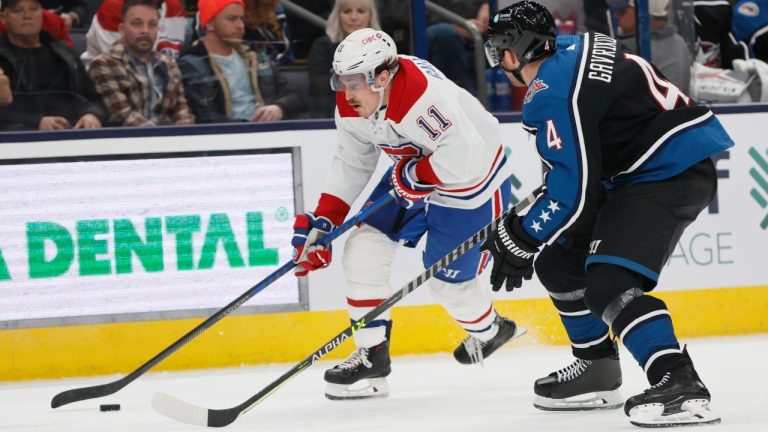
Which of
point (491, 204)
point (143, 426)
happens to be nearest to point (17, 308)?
point (143, 426)

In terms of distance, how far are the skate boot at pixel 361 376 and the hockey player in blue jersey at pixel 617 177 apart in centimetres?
94

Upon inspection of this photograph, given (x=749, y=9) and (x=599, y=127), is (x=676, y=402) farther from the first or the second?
(x=749, y=9)

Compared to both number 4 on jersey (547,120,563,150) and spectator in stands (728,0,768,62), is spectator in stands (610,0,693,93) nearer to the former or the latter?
spectator in stands (728,0,768,62)

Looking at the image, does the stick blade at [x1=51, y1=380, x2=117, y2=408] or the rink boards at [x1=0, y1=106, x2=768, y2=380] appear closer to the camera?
the stick blade at [x1=51, y1=380, x2=117, y2=408]

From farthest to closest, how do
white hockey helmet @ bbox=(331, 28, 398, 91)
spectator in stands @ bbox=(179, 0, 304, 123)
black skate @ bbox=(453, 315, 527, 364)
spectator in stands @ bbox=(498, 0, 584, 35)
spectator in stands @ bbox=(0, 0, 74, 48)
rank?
1. spectator in stands @ bbox=(498, 0, 584, 35)
2. spectator in stands @ bbox=(179, 0, 304, 123)
3. spectator in stands @ bbox=(0, 0, 74, 48)
4. black skate @ bbox=(453, 315, 527, 364)
5. white hockey helmet @ bbox=(331, 28, 398, 91)

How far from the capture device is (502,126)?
4.69 metres

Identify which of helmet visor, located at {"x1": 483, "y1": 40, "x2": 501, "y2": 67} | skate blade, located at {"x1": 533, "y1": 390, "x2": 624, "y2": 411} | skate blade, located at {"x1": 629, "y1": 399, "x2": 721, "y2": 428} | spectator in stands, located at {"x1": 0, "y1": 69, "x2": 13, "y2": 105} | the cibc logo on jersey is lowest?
skate blade, located at {"x1": 533, "y1": 390, "x2": 624, "y2": 411}

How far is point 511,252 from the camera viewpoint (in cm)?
287

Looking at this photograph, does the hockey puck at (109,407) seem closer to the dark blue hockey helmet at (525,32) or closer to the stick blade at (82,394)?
the stick blade at (82,394)

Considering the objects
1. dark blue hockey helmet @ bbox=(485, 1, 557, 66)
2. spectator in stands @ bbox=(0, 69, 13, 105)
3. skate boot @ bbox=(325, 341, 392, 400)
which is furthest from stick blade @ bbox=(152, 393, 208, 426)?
spectator in stands @ bbox=(0, 69, 13, 105)

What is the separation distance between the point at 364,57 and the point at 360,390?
1058 mm

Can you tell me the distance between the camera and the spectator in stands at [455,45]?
4.78 meters

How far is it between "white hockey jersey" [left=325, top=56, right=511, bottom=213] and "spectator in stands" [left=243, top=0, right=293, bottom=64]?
996 mm

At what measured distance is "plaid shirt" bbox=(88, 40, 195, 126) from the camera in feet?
14.8
